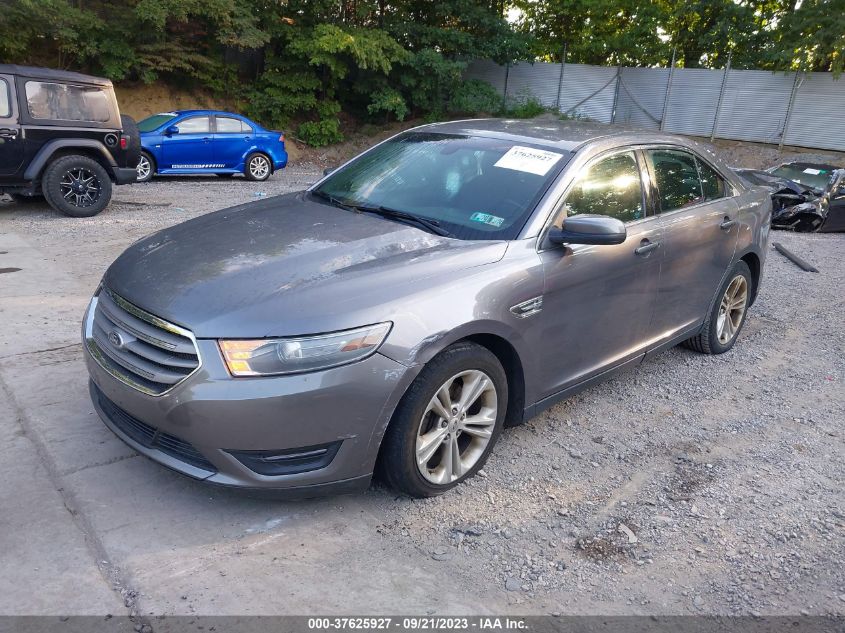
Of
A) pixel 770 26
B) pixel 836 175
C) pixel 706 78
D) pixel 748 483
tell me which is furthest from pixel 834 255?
pixel 770 26

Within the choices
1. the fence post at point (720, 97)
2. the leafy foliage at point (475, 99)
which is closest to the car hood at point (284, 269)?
the fence post at point (720, 97)

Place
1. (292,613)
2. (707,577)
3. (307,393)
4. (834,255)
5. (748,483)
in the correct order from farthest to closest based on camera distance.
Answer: (834,255), (748,483), (707,577), (307,393), (292,613)

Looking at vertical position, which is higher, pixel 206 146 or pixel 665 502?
pixel 665 502

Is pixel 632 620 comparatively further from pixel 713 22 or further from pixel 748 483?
pixel 713 22

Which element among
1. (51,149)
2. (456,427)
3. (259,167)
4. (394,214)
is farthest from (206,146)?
(456,427)

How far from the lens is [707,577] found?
9.38ft

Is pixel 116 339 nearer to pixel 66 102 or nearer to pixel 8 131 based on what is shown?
pixel 8 131

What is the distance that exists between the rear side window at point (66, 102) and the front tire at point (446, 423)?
7.88 meters

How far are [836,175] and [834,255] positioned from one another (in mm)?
3151

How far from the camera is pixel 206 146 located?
1391cm

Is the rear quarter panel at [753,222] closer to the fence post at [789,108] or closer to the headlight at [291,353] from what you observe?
the headlight at [291,353]

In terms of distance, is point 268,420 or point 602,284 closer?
point 268,420

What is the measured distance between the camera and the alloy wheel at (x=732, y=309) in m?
5.28

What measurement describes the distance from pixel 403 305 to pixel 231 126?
12688 mm
